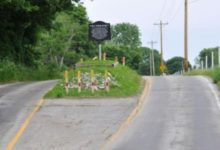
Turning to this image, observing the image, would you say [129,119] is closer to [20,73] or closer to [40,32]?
[20,73]

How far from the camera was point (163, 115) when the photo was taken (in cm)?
2383

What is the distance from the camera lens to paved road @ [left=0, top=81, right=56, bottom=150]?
21.0 m

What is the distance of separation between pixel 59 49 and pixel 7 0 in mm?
46077

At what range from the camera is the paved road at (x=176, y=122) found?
18484mm

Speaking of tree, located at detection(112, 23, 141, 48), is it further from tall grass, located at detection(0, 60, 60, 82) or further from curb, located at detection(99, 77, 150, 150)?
curb, located at detection(99, 77, 150, 150)

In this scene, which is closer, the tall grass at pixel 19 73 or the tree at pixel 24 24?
the tree at pixel 24 24

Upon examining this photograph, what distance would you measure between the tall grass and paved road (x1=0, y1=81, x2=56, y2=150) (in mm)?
5510

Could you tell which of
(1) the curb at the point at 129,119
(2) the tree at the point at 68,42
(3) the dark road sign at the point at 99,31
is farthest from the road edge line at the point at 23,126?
(2) the tree at the point at 68,42

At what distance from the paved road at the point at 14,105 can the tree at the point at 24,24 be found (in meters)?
4.98

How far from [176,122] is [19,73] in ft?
73.3

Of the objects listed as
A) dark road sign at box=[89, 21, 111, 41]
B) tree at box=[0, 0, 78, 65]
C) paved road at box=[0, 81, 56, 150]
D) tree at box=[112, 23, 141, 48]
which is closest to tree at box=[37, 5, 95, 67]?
tree at box=[0, 0, 78, 65]

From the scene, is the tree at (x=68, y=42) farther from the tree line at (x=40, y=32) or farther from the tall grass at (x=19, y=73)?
the tall grass at (x=19, y=73)

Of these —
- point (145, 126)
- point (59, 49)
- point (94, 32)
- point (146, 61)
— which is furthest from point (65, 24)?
point (146, 61)

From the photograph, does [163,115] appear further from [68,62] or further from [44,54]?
[68,62]
